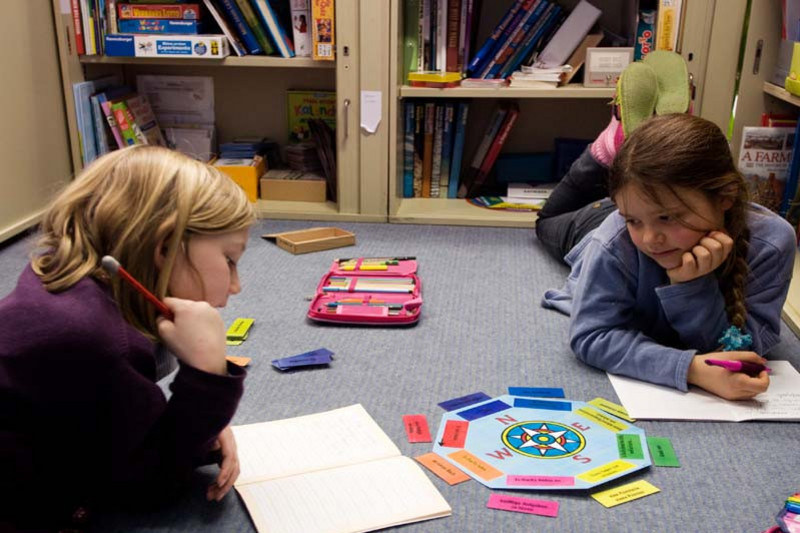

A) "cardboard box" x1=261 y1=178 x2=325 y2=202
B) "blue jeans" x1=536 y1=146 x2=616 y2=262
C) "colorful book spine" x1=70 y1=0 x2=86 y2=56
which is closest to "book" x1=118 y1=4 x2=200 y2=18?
"colorful book spine" x1=70 y1=0 x2=86 y2=56

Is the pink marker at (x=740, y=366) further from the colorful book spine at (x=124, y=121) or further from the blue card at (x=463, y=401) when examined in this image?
the colorful book spine at (x=124, y=121)

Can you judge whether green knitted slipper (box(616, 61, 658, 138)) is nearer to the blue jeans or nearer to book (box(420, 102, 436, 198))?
the blue jeans

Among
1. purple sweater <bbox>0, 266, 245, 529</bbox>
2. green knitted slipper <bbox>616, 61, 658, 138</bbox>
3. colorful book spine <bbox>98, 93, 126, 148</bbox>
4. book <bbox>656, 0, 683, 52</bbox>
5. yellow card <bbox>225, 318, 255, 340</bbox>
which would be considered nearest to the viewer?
purple sweater <bbox>0, 266, 245, 529</bbox>

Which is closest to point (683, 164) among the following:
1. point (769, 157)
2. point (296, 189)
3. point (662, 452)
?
point (662, 452)

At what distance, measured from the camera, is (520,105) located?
2.66 m

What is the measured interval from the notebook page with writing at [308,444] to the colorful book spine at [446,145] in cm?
144

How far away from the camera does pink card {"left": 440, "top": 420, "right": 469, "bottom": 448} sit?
119 cm

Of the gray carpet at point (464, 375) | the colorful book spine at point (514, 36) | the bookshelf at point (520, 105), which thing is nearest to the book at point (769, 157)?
the bookshelf at point (520, 105)

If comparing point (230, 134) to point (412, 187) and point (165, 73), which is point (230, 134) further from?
point (412, 187)

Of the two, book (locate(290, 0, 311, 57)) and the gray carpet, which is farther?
book (locate(290, 0, 311, 57))

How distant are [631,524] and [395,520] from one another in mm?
296

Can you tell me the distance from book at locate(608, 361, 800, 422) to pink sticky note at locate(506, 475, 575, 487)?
0.78ft

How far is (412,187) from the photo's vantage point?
8.62 feet

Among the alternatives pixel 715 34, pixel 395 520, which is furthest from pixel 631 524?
pixel 715 34
